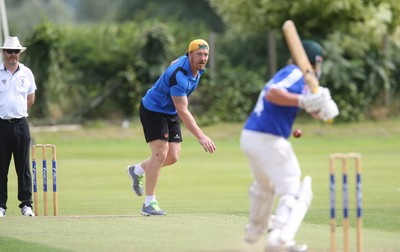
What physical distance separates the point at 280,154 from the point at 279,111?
0.35 m

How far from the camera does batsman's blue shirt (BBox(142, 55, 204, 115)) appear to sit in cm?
1117

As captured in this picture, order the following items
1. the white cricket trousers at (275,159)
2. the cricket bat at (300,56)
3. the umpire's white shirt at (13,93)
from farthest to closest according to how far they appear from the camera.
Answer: the umpire's white shirt at (13,93) → the white cricket trousers at (275,159) → the cricket bat at (300,56)

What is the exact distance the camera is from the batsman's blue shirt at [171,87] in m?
11.2

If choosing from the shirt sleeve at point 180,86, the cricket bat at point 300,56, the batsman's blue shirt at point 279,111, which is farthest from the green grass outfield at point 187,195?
the cricket bat at point 300,56

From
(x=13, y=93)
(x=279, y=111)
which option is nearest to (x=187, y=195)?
(x=13, y=93)

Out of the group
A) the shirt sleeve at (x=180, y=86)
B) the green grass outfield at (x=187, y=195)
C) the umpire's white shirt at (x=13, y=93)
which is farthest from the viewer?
the umpire's white shirt at (x=13, y=93)

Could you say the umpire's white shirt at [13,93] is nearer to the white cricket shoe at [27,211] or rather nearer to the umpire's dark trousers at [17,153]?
the umpire's dark trousers at [17,153]

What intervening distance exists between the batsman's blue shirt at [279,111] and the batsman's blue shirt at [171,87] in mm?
2772

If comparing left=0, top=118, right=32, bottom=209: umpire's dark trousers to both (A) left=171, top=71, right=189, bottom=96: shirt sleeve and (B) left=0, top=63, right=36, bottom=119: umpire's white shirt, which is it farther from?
(A) left=171, top=71, right=189, bottom=96: shirt sleeve

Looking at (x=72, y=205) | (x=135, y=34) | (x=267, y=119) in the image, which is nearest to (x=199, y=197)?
(x=72, y=205)

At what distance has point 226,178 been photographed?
19031 millimetres

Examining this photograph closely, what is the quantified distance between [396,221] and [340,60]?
2001cm

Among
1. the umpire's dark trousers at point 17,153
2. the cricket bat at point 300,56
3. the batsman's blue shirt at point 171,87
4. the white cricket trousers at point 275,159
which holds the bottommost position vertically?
the umpire's dark trousers at point 17,153

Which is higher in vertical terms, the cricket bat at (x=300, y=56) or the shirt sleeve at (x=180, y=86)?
the cricket bat at (x=300, y=56)
